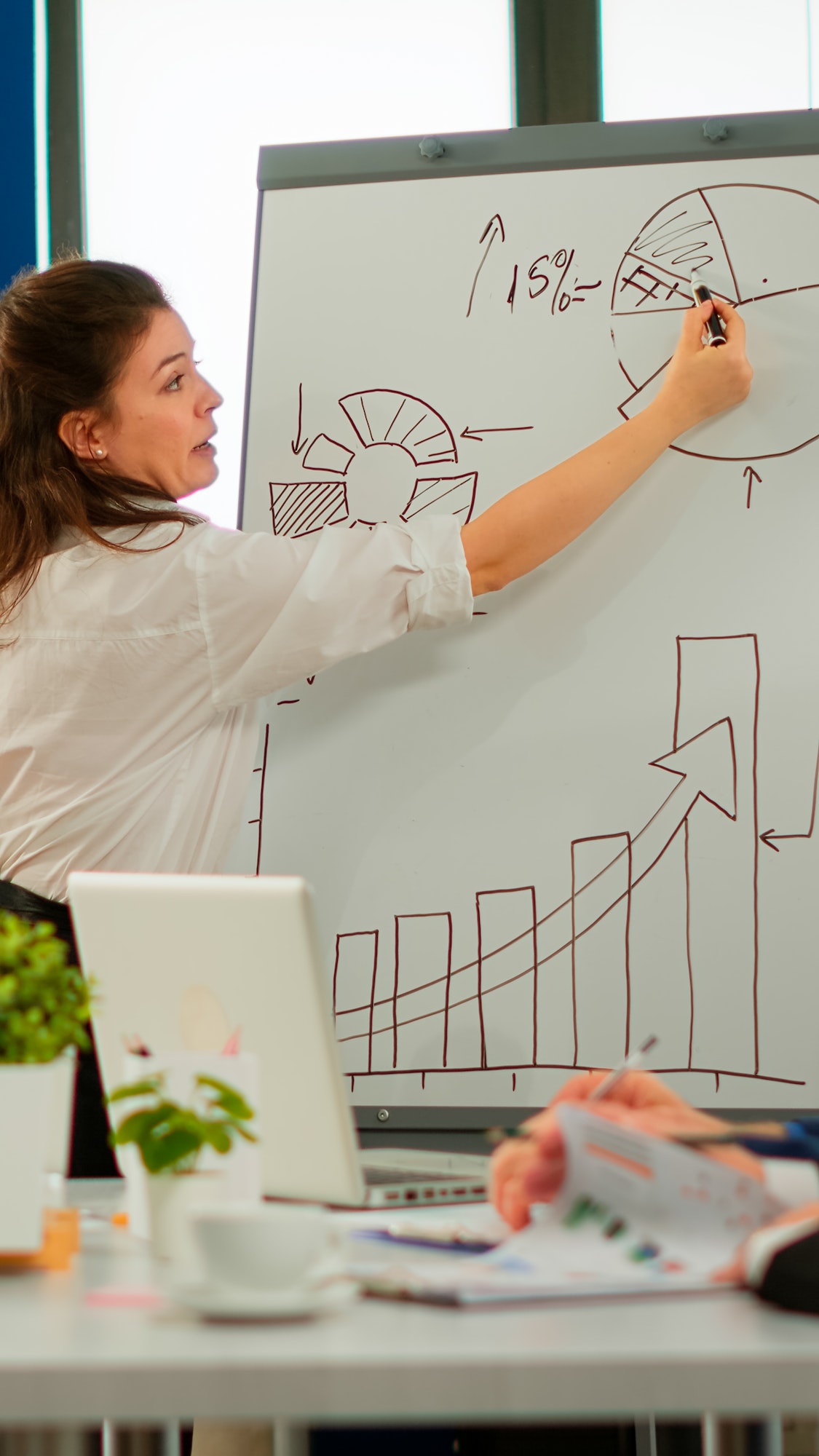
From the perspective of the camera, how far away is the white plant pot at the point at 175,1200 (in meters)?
0.86

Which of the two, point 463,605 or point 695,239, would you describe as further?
point 695,239

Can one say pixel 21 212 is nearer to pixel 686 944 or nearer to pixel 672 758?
pixel 672 758

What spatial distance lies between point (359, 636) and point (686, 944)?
0.55 meters

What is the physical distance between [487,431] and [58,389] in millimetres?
565

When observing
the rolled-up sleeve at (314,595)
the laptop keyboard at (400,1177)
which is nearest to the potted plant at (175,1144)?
the laptop keyboard at (400,1177)

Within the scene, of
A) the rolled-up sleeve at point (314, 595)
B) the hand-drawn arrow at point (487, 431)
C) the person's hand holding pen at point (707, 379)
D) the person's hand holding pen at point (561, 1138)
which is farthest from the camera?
the hand-drawn arrow at point (487, 431)

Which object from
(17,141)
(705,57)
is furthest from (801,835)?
(17,141)

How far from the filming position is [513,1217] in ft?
2.93

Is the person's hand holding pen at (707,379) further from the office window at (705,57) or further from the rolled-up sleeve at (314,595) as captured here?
the office window at (705,57)

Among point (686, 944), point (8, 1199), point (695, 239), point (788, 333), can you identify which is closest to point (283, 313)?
point (695, 239)

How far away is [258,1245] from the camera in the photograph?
0.72 m

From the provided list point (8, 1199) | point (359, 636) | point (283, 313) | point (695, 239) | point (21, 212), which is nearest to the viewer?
point (8, 1199)

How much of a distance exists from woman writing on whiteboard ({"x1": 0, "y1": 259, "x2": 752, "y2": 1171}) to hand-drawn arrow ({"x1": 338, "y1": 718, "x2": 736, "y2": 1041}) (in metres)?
0.32

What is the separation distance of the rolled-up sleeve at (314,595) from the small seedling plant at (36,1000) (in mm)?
764
